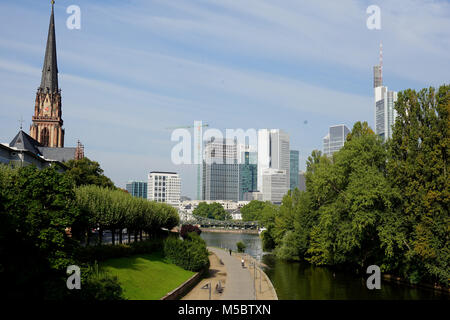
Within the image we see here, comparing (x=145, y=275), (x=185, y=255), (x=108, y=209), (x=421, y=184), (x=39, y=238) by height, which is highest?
(x=421, y=184)

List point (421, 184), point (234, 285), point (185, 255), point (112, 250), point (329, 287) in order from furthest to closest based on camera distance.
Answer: point (185, 255) < point (329, 287) < point (421, 184) < point (234, 285) < point (112, 250)

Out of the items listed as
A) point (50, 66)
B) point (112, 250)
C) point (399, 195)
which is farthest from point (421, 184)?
point (50, 66)

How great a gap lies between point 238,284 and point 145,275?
10382 mm

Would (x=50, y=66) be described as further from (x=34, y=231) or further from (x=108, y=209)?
(x=34, y=231)

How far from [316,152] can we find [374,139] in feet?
66.5

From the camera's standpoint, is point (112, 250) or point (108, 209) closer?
point (112, 250)

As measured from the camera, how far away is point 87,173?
8012 centimetres

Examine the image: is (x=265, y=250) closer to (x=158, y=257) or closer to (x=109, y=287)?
(x=158, y=257)

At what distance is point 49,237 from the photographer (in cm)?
2834

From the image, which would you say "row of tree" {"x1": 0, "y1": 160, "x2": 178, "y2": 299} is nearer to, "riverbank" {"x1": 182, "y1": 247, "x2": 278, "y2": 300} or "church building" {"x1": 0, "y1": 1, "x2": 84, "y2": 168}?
"riverbank" {"x1": 182, "y1": 247, "x2": 278, "y2": 300}

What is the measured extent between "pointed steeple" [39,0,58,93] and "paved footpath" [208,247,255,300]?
9362 cm

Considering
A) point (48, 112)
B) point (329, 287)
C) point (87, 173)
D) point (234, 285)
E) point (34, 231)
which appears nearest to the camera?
point (34, 231)

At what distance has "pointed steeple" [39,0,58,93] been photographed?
13138 centimetres

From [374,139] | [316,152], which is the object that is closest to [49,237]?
[374,139]
